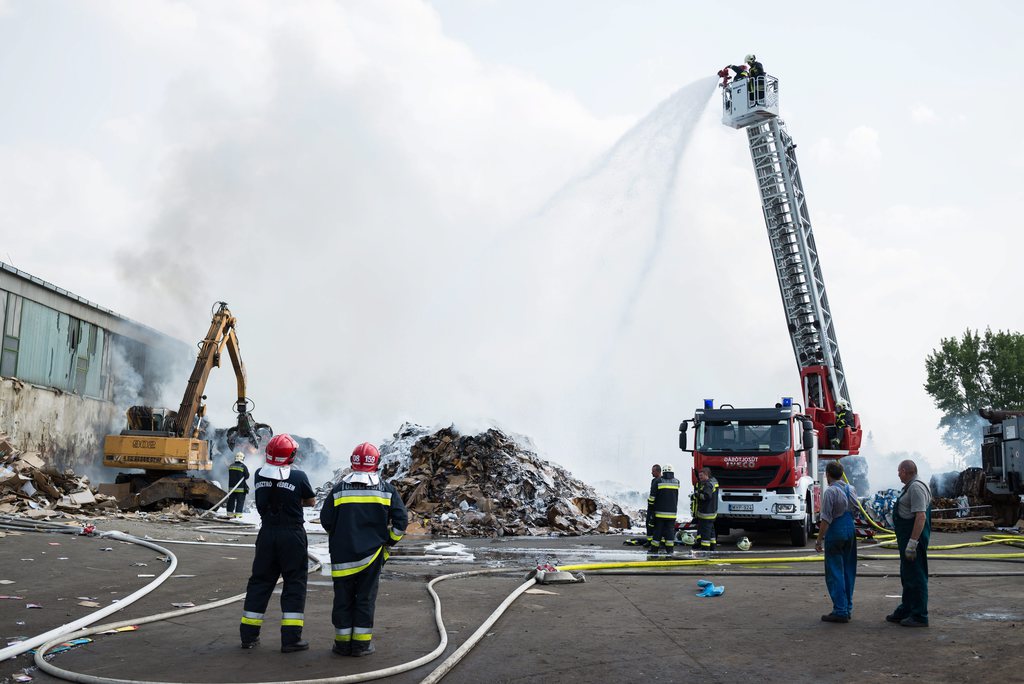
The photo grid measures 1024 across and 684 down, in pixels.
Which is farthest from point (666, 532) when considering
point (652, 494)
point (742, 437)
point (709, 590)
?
point (709, 590)

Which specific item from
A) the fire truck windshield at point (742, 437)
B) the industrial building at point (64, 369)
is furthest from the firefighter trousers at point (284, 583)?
the industrial building at point (64, 369)

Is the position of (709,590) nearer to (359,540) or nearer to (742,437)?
(359,540)

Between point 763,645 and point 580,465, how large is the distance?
30563 mm

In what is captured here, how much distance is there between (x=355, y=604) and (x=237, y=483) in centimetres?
1593

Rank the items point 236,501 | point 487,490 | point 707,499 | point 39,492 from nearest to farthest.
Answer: point 707,499, point 39,492, point 236,501, point 487,490

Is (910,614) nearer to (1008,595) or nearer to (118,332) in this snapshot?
(1008,595)

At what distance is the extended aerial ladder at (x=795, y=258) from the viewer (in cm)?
2034

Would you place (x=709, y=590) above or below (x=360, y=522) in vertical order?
below

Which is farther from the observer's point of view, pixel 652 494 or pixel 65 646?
pixel 652 494

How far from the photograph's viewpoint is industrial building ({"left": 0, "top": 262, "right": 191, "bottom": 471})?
25.3m

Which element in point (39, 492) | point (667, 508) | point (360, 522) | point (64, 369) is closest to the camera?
point (360, 522)

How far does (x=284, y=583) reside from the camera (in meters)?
6.41

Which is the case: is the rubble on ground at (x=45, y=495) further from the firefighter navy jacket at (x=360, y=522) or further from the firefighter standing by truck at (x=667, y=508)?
the firefighter navy jacket at (x=360, y=522)

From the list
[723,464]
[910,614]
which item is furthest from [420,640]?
[723,464]
